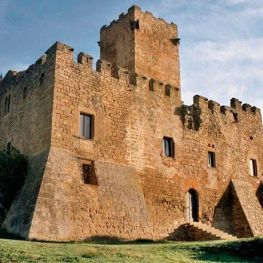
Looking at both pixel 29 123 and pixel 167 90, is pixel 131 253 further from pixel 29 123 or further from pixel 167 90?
pixel 167 90

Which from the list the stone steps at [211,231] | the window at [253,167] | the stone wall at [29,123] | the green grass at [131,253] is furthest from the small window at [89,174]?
the window at [253,167]

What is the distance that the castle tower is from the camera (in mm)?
24062

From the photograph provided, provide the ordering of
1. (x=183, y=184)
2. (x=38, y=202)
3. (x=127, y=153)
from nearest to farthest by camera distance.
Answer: (x=38, y=202) < (x=127, y=153) < (x=183, y=184)

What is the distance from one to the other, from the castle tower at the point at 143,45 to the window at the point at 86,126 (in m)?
5.31

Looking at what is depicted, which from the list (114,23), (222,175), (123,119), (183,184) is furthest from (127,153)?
(114,23)

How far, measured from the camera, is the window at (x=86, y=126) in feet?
62.2

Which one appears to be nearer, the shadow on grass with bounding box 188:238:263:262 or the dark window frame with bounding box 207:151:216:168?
the shadow on grass with bounding box 188:238:263:262

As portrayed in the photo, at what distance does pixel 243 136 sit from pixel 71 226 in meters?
13.9

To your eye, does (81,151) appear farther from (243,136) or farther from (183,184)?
(243,136)

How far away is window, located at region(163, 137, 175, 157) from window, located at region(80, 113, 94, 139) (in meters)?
4.26

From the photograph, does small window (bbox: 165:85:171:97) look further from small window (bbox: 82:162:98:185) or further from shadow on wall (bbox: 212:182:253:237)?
small window (bbox: 82:162:98:185)

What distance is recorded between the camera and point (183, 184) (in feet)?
72.1

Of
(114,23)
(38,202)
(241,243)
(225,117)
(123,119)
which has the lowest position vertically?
(241,243)

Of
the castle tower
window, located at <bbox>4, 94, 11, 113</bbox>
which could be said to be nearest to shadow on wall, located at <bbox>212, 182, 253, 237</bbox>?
the castle tower
